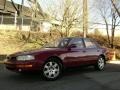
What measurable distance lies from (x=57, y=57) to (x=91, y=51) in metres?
2.04

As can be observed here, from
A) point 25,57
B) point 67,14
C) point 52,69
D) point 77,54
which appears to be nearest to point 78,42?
point 77,54

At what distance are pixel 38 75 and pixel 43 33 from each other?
46.4ft

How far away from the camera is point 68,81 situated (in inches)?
384

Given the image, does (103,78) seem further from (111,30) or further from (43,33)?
(111,30)

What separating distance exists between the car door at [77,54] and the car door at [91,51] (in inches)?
9.1

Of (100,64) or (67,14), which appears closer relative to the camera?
(100,64)

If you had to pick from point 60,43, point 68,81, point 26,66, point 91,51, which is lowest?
point 68,81

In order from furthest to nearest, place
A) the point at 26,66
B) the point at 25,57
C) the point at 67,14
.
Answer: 1. the point at 67,14
2. the point at 25,57
3. the point at 26,66

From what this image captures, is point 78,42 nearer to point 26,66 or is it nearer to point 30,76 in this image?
point 30,76

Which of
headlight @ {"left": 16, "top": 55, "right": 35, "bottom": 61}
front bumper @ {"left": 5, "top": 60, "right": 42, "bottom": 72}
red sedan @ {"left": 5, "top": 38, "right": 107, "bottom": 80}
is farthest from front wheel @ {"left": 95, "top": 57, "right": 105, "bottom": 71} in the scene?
headlight @ {"left": 16, "top": 55, "right": 35, "bottom": 61}

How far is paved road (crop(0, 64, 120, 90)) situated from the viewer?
8.80 m

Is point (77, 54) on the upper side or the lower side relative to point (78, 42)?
lower

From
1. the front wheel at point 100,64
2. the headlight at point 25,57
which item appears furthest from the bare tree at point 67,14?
the headlight at point 25,57

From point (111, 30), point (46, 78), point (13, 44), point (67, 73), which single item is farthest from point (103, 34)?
point (46, 78)
